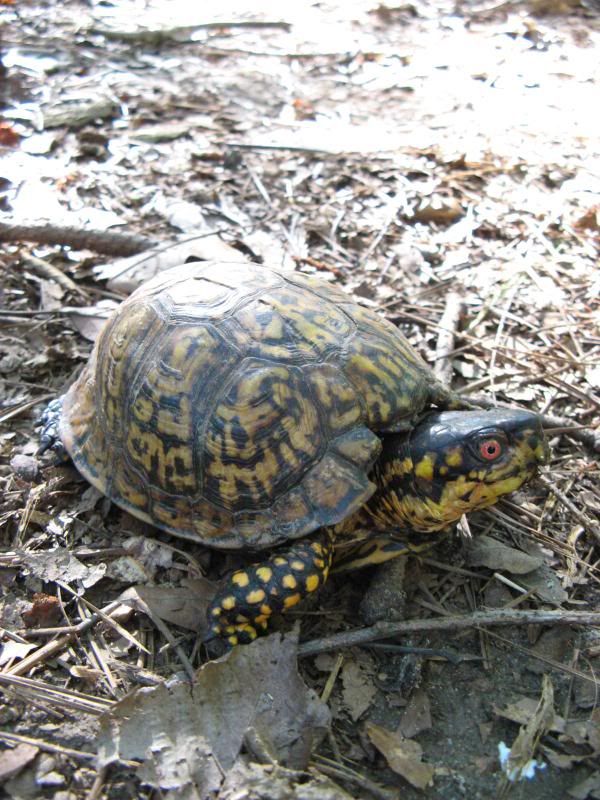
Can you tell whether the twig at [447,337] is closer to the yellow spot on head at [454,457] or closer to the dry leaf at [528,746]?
the yellow spot on head at [454,457]

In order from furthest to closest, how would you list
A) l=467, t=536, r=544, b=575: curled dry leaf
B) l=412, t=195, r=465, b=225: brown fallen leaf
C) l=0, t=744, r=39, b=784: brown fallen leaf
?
l=412, t=195, r=465, b=225: brown fallen leaf → l=467, t=536, r=544, b=575: curled dry leaf → l=0, t=744, r=39, b=784: brown fallen leaf

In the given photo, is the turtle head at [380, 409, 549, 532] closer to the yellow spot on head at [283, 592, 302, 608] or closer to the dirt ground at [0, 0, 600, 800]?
the dirt ground at [0, 0, 600, 800]

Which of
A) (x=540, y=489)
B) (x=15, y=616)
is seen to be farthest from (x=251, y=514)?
(x=540, y=489)

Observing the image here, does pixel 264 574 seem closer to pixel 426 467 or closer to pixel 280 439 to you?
pixel 280 439

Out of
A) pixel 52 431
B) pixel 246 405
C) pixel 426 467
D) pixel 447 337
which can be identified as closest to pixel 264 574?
pixel 246 405

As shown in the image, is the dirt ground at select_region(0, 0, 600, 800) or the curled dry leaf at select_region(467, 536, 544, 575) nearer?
the dirt ground at select_region(0, 0, 600, 800)

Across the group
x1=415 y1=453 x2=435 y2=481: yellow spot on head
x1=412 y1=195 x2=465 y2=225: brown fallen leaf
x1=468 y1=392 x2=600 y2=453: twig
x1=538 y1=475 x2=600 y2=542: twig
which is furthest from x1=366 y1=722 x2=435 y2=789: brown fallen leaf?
x1=412 y1=195 x2=465 y2=225: brown fallen leaf
